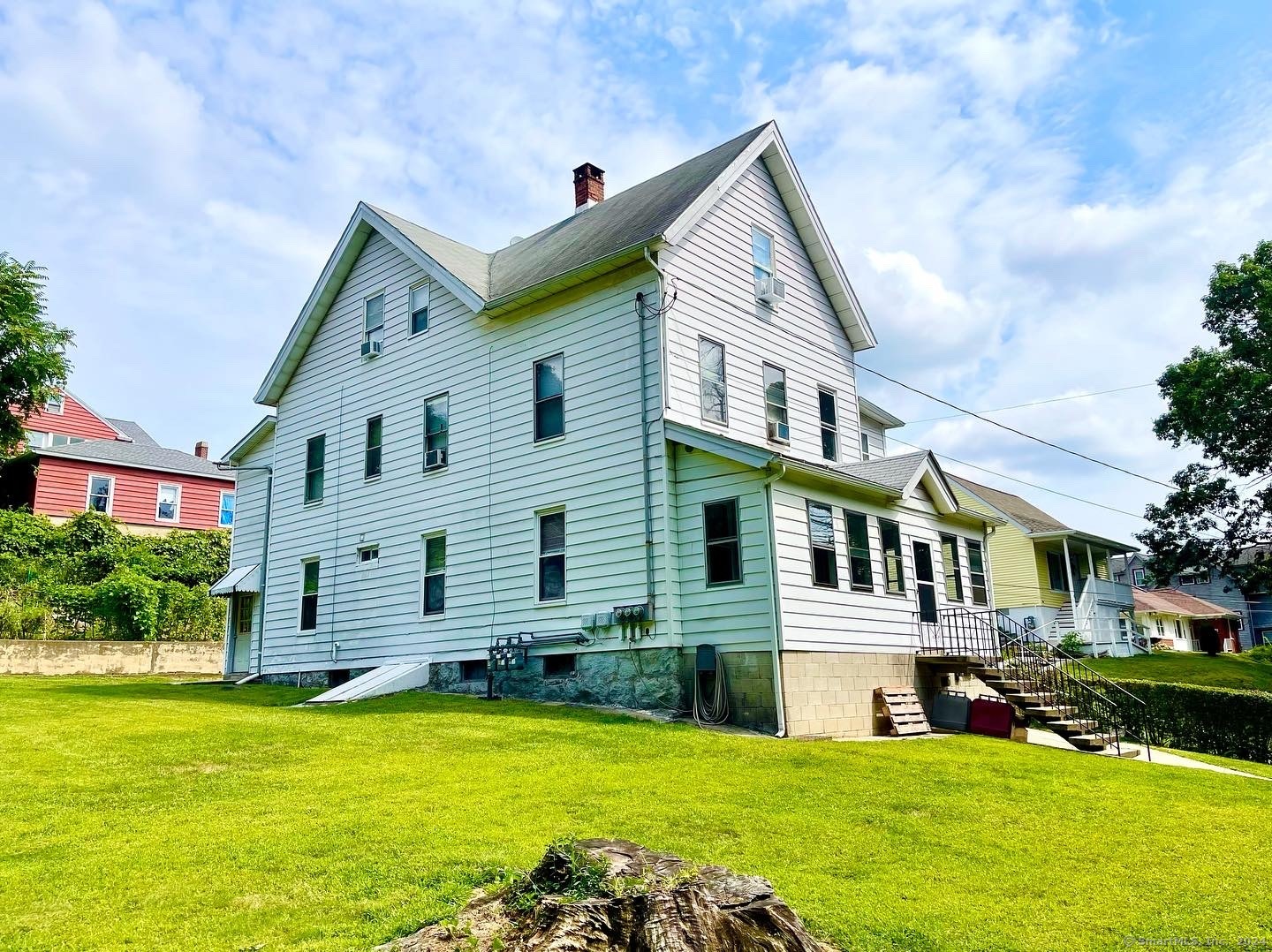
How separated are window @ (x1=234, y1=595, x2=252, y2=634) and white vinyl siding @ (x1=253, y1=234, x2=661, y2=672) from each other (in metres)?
3.35

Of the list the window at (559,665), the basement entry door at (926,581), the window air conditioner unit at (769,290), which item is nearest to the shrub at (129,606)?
the window at (559,665)

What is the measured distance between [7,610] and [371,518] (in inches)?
414

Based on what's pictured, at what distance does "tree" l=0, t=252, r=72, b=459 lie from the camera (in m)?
24.3

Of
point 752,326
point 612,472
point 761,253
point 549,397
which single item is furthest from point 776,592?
point 761,253

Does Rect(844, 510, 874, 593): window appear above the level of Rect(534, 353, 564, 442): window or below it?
below

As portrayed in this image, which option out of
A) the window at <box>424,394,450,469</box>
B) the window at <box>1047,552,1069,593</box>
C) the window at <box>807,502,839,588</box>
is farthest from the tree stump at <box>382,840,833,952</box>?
the window at <box>1047,552,1069,593</box>

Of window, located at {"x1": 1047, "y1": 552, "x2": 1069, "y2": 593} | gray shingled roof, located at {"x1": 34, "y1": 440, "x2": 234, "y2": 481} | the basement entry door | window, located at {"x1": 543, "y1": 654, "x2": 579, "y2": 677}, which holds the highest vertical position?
gray shingled roof, located at {"x1": 34, "y1": 440, "x2": 234, "y2": 481}

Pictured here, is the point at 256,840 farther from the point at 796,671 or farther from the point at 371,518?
the point at 371,518

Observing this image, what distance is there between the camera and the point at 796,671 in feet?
43.5

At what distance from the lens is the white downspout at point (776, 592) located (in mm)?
12891

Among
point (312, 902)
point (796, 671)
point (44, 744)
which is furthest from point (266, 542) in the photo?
point (312, 902)

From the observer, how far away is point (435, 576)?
17734 millimetres

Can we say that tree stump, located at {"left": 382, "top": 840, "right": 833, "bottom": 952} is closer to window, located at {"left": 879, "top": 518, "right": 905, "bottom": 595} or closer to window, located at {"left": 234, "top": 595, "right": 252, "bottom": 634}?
window, located at {"left": 879, "top": 518, "right": 905, "bottom": 595}

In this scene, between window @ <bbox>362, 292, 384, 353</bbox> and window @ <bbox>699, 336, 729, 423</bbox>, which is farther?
A: window @ <bbox>362, 292, 384, 353</bbox>
